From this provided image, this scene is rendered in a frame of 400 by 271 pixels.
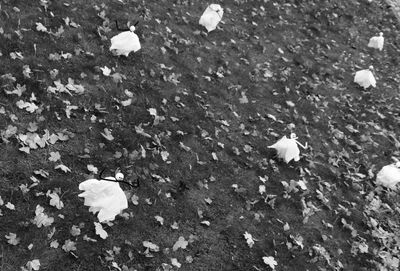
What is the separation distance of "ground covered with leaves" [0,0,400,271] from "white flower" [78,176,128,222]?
0.61 ft

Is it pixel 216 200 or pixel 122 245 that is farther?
pixel 216 200

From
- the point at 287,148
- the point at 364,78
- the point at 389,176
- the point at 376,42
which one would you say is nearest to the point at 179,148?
the point at 287,148

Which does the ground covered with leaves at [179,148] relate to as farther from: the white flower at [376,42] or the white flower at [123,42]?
the white flower at [376,42]

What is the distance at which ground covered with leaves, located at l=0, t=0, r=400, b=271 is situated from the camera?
5062 mm

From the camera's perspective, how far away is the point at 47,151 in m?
5.48

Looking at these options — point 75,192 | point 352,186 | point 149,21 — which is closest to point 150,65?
point 149,21

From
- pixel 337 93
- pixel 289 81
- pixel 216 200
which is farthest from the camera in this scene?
pixel 337 93

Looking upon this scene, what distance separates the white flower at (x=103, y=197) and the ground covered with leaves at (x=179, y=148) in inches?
7.4

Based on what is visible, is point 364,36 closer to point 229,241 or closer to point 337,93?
point 337,93

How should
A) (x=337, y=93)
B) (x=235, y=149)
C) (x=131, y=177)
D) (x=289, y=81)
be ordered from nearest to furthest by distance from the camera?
(x=131, y=177), (x=235, y=149), (x=289, y=81), (x=337, y=93)

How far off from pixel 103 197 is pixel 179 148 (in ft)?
6.66

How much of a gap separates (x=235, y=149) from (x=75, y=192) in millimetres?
3056

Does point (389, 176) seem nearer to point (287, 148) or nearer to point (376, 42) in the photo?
point (287, 148)

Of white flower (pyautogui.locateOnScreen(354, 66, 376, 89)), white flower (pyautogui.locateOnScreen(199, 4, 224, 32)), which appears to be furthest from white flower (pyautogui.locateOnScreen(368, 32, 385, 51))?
white flower (pyautogui.locateOnScreen(199, 4, 224, 32))
